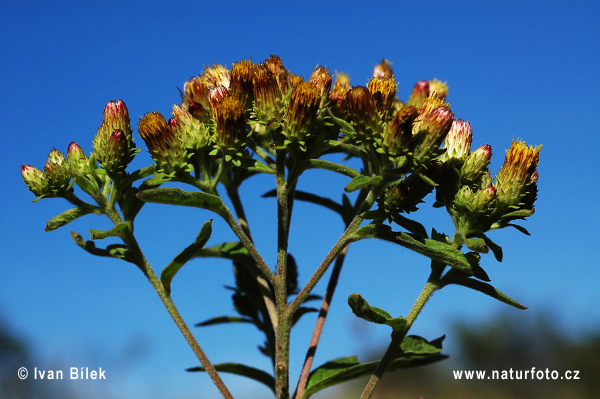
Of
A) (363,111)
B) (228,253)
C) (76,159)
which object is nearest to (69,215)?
(76,159)

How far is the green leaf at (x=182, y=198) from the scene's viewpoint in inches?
156

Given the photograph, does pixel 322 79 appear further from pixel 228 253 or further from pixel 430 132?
pixel 228 253

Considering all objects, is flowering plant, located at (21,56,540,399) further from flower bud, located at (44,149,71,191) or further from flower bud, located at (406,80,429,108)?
flower bud, located at (406,80,429,108)

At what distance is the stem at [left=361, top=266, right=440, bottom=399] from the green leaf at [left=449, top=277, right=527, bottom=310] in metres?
0.14

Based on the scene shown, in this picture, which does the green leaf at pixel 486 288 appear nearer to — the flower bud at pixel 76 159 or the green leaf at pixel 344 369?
the green leaf at pixel 344 369

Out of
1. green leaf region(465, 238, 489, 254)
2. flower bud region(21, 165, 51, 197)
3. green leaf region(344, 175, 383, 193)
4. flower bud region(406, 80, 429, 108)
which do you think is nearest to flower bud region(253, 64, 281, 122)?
green leaf region(344, 175, 383, 193)

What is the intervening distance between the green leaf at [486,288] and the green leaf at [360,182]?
967mm

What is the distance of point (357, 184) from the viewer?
13.2 feet

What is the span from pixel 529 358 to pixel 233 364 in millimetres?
32467

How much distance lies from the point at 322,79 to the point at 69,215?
7.00ft

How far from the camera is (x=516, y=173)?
4465mm

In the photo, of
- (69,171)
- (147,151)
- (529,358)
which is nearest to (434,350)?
(147,151)

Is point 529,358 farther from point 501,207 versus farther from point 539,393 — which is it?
point 501,207

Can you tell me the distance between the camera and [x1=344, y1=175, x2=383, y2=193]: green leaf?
400 centimetres
